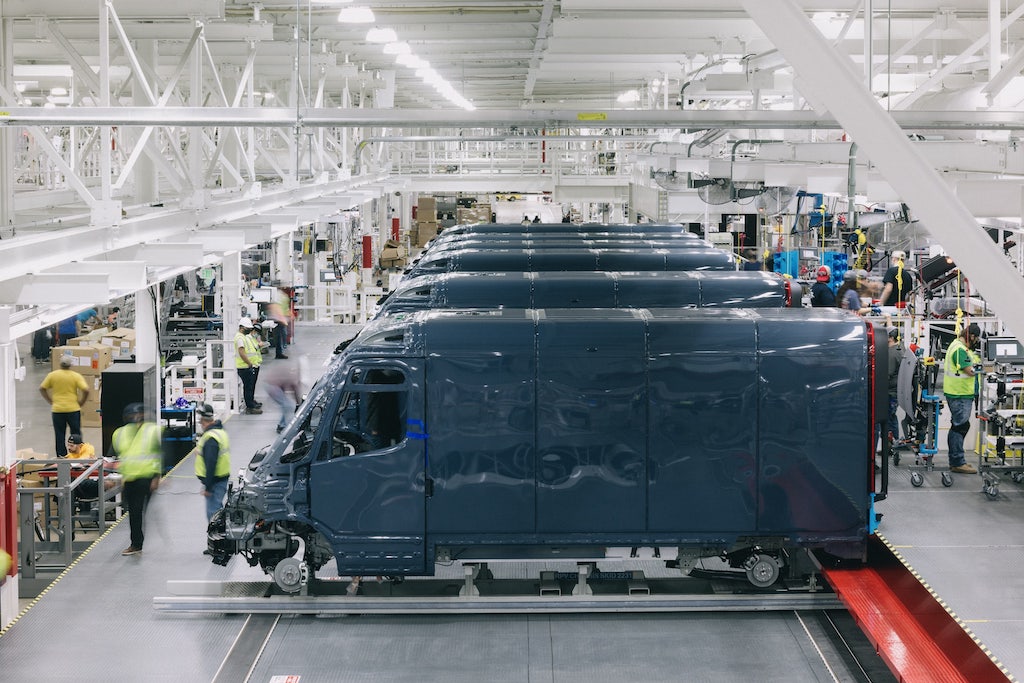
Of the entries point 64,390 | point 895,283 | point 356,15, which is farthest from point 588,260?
point 895,283

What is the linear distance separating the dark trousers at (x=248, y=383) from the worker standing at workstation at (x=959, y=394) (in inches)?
363

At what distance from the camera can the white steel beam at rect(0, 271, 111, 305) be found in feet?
28.8

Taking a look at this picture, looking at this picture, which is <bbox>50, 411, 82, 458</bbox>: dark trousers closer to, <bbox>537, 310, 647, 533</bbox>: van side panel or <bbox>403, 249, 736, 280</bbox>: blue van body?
<bbox>403, 249, 736, 280</bbox>: blue van body

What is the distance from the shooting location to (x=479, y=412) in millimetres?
8055

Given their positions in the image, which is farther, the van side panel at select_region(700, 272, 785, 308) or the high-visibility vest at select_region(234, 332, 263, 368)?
the high-visibility vest at select_region(234, 332, 263, 368)

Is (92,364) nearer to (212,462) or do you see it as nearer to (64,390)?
(64,390)

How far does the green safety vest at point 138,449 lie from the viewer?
9367 millimetres

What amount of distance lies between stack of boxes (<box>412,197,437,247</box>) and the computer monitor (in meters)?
31.8

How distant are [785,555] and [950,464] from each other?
410cm

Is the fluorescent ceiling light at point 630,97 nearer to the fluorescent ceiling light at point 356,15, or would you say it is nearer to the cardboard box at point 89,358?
the cardboard box at point 89,358

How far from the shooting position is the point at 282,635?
7.95 metres

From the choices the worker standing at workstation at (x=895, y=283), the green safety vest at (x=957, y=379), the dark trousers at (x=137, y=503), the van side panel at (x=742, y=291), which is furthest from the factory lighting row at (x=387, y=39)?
the worker standing at workstation at (x=895, y=283)

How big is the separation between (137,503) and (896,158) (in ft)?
24.6

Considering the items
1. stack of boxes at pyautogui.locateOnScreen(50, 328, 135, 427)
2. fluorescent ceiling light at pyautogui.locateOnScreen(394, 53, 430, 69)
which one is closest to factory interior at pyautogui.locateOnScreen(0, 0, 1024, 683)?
fluorescent ceiling light at pyautogui.locateOnScreen(394, 53, 430, 69)
